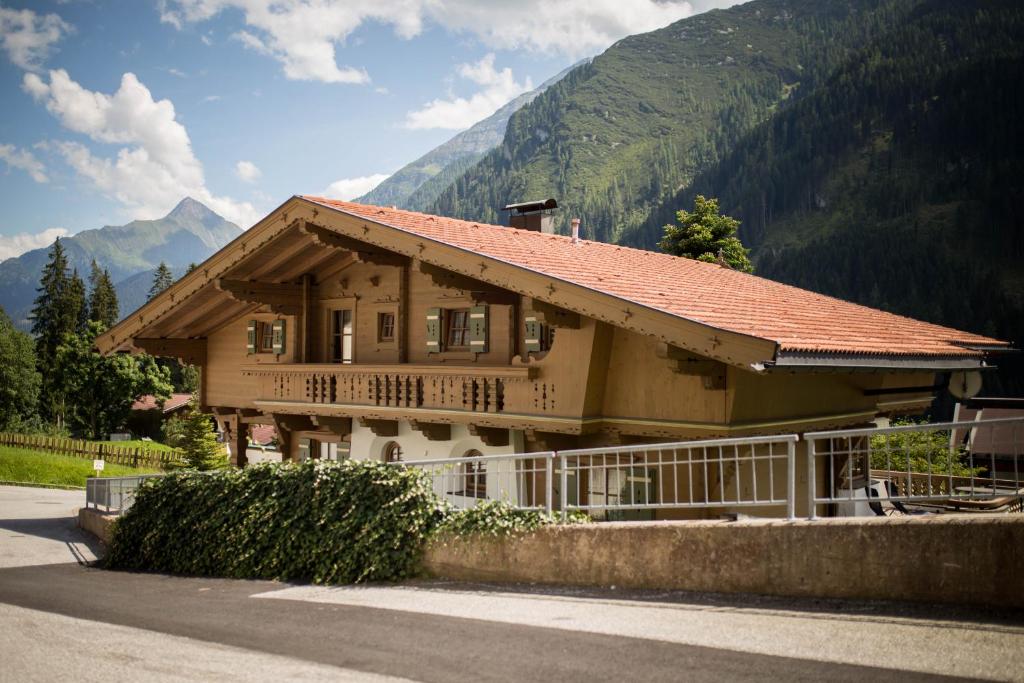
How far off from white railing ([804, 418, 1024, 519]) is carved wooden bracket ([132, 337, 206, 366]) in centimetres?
1656

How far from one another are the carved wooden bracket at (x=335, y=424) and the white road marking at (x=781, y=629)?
10.4 m

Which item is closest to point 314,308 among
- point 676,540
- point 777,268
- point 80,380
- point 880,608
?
point 676,540

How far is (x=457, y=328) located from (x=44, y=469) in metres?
31.3

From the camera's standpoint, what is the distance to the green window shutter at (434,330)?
17734mm

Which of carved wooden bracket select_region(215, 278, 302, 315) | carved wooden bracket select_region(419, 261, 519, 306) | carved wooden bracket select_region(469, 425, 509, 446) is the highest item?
carved wooden bracket select_region(215, 278, 302, 315)

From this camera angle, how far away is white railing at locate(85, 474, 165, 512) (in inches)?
757

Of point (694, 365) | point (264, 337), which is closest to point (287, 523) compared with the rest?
point (694, 365)

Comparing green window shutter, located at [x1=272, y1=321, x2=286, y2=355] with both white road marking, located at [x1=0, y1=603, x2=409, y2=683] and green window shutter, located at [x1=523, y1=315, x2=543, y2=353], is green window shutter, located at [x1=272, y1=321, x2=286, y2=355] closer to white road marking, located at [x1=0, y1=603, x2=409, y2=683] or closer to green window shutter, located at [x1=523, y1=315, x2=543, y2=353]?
green window shutter, located at [x1=523, y1=315, x2=543, y2=353]

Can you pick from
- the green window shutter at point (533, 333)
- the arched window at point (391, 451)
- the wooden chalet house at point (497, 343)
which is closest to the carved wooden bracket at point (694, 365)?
the wooden chalet house at point (497, 343)

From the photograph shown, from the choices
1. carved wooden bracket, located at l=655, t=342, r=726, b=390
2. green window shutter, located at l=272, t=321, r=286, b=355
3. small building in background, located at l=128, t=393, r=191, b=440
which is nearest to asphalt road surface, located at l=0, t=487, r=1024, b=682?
carved wooden bracket, located at l=655, t=342, r=726, b=390

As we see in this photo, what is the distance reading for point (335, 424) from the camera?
19672mm

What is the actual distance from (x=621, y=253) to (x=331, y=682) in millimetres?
13831

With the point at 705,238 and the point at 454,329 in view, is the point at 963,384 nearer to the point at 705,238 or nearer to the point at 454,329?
the point at 454,329

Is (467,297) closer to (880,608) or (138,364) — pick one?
(880,608)
